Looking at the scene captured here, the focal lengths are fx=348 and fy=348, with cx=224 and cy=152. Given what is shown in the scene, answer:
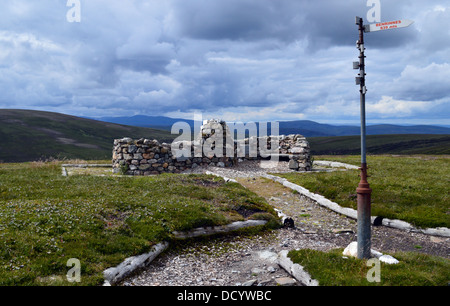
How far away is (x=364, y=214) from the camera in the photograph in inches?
348

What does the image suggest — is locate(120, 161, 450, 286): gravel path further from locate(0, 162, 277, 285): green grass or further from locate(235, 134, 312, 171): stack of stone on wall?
locate(235, 134, 312, 171): stack of stone on wall

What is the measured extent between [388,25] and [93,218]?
10194 millimetres

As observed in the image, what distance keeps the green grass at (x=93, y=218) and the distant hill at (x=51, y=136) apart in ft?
241

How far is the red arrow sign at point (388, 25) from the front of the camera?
26.9 feet

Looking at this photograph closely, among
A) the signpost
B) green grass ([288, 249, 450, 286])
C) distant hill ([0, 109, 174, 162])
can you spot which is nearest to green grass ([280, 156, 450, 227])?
green grass ([288, 249, 450, 286])

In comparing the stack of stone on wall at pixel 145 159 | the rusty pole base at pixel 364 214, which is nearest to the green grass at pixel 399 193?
the rusty pole base at pixel 364 214

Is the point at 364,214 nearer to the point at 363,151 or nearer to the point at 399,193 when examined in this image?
the point at 363,151

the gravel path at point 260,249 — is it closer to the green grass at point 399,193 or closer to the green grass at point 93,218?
the green grass at point 93,218

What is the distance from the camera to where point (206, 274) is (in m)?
9.61

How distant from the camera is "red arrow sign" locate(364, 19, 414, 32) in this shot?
820cm

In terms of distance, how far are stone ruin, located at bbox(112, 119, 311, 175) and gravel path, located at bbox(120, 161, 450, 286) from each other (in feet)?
41.8

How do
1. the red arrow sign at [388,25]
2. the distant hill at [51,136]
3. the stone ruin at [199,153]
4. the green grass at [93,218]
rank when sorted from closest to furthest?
1. the red arrow sign at [388,25]
2. the green grass at [93,218]
3. the stone ruin at [199,153]
4. the distant hill at [51,136]

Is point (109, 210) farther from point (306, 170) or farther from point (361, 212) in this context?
point (306, 170)
